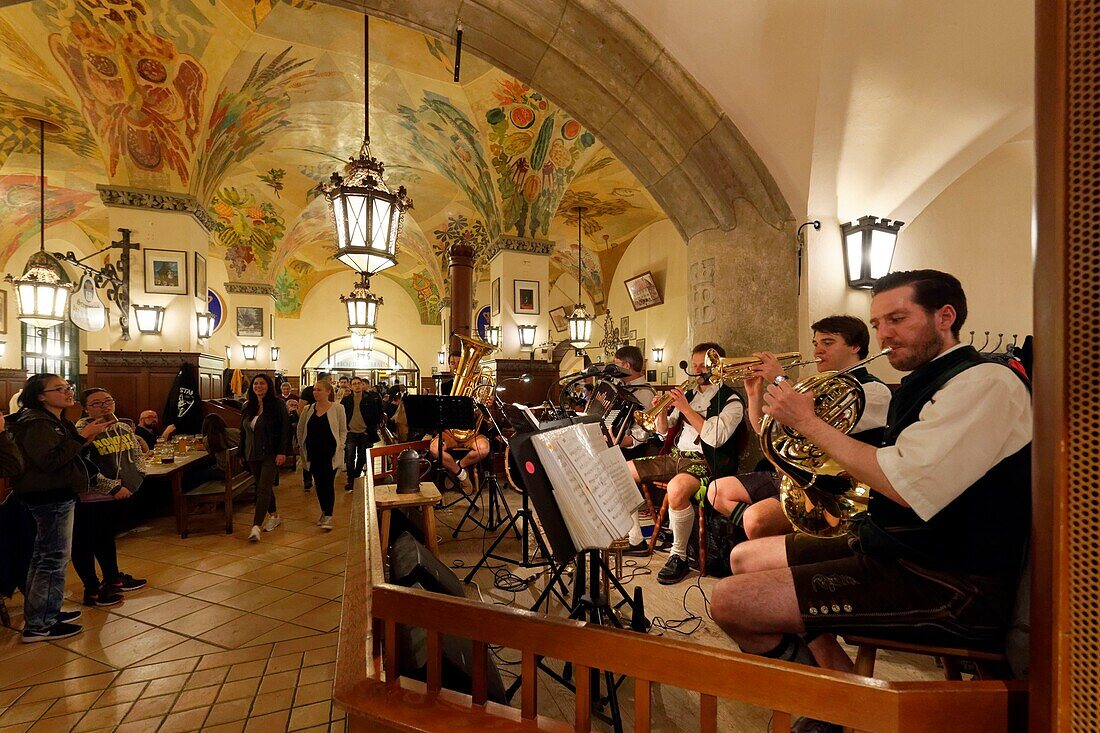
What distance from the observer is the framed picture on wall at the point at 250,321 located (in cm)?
1362

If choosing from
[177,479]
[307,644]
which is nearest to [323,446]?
[177,479]

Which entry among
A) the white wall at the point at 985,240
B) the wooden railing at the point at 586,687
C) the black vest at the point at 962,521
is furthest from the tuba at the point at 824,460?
the white wall at the point at 985,240

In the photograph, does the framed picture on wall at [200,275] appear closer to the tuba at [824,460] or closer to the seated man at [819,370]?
the seated man at [819,370]

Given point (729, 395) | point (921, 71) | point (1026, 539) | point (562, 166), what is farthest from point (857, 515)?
point (562, 166)

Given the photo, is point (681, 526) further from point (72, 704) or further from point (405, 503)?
point (72, 704)

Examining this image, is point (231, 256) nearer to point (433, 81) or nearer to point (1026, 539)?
point (433, 81)

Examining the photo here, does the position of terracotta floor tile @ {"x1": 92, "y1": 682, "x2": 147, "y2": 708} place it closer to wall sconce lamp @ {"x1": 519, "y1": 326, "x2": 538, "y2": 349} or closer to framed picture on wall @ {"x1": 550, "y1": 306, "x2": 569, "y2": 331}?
wall sconce lamp @ {"x1": 519, "y1": 326, "x2": 538, "y2": 349}

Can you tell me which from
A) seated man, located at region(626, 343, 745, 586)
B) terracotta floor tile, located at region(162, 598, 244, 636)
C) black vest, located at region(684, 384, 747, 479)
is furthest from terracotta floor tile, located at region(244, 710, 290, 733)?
black vest, located at region(684, 384, 747, 479)

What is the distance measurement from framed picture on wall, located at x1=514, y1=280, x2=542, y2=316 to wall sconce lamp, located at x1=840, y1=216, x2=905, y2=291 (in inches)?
220

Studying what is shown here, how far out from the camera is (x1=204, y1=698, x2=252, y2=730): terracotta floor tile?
85.6 inches

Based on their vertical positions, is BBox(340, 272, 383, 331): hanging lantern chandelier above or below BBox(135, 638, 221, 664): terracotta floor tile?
above

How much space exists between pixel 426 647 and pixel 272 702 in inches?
51.4

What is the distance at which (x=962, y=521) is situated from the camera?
1353 mm

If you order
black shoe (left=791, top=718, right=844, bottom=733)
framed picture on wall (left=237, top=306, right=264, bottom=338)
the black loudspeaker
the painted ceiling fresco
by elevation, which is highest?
the painted ceiling fresco
